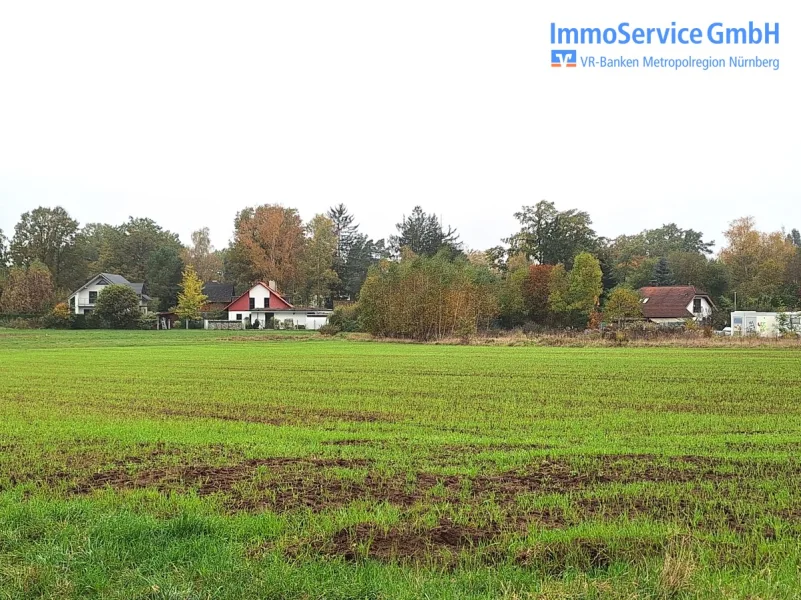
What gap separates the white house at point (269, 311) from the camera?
273 ft

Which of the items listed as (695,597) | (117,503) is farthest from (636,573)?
(117,503)

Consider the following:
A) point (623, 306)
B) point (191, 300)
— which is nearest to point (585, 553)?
point (623, 306)

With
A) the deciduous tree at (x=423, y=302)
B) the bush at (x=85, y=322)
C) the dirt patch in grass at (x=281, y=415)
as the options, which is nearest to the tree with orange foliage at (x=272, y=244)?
the bush at (x=85, y=322)

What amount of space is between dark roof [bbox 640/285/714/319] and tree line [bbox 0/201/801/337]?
4.17 meters

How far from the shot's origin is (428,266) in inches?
2247

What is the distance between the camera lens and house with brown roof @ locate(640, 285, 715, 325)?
7319cm

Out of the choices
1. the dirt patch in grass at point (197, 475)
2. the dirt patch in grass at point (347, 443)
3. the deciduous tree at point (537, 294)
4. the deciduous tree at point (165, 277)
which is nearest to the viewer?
the dirt patch in grass at point (197, 475)

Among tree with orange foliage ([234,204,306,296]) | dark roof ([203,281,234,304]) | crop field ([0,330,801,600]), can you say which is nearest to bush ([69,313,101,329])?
tree with orange foliage ([234,204,306,296])

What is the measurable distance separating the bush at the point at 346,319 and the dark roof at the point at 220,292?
113 feet

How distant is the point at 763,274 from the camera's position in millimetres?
79562

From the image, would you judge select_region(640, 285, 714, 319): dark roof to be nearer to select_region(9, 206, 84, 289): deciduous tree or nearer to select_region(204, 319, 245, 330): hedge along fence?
select_region(204, 319, 245, 330): hedge along fence

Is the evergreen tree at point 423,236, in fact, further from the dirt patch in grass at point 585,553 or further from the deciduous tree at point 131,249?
the dirt patch in grass at point 585,553

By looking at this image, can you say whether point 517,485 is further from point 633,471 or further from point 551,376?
point 551,376

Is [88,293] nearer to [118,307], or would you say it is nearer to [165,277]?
[165,277]
